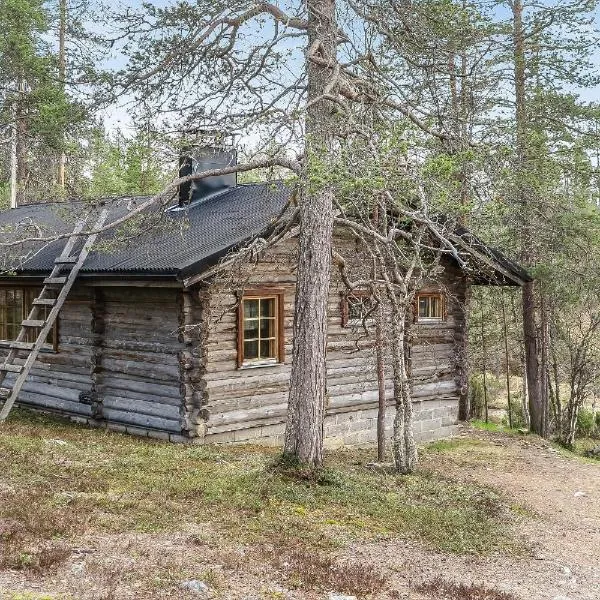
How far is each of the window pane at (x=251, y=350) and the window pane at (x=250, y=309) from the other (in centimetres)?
52

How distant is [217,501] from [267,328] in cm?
560

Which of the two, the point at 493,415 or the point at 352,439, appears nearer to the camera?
the point at 352,439

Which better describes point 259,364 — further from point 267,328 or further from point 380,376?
point 380,376

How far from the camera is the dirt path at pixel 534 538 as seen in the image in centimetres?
783

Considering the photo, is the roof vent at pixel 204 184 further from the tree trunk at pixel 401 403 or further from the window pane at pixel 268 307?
the tree trunk at pixel 401 403

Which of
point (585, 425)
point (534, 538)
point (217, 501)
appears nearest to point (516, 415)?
point (585, 425)

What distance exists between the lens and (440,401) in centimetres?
1862

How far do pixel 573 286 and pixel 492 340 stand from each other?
8.24m

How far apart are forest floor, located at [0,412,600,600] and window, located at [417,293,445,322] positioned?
5.34 metres

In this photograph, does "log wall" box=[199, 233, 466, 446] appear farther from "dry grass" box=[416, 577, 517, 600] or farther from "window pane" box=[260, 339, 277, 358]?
"dry grass" box=[416, 577, 517, 600]

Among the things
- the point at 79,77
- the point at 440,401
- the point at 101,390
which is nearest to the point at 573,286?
the point at 440,401

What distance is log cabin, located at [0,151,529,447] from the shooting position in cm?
1355

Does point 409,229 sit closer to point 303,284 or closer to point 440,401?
point 440,401

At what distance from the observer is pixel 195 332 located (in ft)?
44.6
